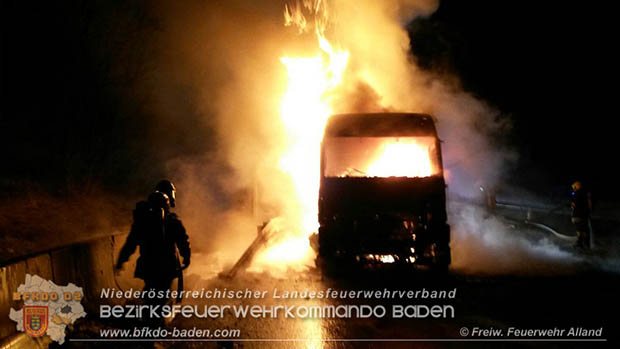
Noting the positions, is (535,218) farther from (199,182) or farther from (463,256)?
(199,182)

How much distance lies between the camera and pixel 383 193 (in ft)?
23.0

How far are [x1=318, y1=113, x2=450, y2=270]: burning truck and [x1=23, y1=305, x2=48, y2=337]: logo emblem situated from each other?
4315 millimetres

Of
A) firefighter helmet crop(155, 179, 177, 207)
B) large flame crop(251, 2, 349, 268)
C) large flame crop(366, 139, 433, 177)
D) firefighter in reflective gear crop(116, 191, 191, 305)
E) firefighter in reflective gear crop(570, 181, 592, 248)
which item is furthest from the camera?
large flame crop(251, 2, 349, 268)

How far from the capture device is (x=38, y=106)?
37.4ft

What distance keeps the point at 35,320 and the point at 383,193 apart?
219 inches

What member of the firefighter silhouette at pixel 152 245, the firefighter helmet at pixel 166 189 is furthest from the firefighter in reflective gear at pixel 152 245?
the firefighter helmet at pixel 166 189

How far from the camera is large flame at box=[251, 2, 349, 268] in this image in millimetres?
11727

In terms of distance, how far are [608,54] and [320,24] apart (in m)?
20.7

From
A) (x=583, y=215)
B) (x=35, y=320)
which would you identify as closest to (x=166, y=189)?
(x=35, y=320)

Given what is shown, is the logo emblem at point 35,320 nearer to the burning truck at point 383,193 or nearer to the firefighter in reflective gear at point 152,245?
the firefighter in reflective gear at point 152,245

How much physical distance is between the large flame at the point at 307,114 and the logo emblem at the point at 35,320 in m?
7.25

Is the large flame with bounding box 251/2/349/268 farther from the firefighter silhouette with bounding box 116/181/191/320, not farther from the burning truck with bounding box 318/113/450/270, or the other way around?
the firefighter silhouette with bounding box 116/181/191/320

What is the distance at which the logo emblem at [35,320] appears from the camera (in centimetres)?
372

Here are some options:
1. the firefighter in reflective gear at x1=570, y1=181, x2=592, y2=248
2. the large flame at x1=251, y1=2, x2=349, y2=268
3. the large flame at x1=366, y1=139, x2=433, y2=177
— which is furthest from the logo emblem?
the firefighter in reflective gear at x1=570, y1=181, x2=592, y2=248
